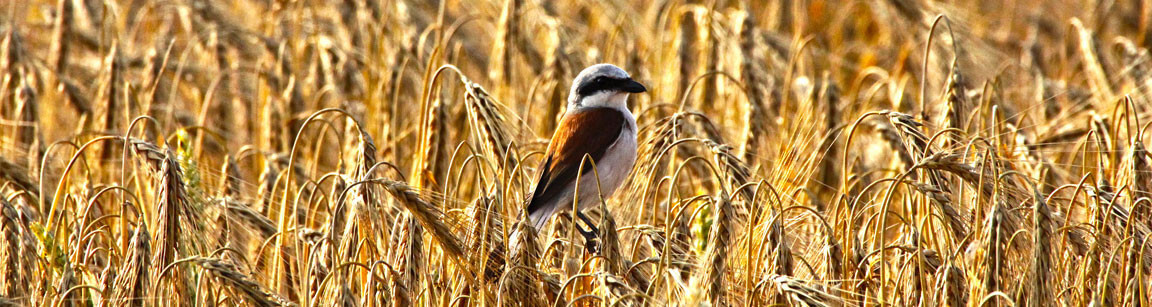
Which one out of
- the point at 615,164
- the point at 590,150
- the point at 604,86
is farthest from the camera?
the point at 604,86

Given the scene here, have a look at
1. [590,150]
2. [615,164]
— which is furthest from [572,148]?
[615,164]

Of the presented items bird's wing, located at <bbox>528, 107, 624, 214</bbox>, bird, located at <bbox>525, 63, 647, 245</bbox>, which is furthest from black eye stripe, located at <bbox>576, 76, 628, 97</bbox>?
bird's wing, located at <bbox>528, 107, 624, 214</bbox>

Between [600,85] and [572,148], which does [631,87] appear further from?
[572,148]

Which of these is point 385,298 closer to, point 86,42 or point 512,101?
point 512,101

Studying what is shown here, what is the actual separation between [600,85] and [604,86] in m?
0.02

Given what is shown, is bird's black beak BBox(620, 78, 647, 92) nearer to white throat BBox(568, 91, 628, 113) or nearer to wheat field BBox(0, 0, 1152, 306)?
white throat BBox(568, 91, 628, 113)

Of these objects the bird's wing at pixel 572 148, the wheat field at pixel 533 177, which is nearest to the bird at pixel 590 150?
the bird's wing at pixel 572 148

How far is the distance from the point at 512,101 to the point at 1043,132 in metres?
2.95

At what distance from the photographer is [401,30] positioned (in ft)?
20.8

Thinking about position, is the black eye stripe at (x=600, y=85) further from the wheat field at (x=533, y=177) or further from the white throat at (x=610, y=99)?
the wheat field at (x=533, y=177)

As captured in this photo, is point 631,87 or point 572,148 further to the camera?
point 631,87

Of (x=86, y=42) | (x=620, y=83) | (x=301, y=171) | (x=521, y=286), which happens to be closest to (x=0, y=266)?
(x=521, y=286)

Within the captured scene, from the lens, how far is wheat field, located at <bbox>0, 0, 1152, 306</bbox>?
2783mm

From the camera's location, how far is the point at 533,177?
4164 millimetres
